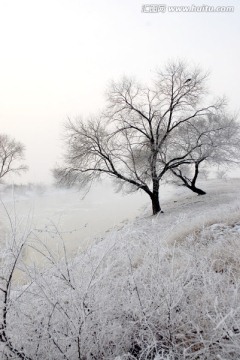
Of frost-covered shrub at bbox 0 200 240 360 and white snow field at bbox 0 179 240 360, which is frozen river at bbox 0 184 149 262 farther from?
frost-covered shrub at bbox 0 200 240 360

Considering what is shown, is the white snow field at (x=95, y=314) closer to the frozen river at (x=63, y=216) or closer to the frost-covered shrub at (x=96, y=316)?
the frost-covered shrub at (x=96, y=316)

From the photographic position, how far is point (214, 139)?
760 inches

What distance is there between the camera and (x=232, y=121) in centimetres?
2003

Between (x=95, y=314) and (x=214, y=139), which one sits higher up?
(x=214, y=139)

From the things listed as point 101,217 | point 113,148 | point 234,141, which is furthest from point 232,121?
point 101,217

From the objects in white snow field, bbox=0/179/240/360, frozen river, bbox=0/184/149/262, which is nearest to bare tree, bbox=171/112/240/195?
frozen river, bbox=0/184/149/262

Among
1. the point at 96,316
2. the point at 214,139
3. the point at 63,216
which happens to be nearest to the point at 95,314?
the point at 96,316

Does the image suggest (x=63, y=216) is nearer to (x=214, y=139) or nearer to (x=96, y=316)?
(x=96, y=316)

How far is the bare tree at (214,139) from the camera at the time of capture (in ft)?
63.3

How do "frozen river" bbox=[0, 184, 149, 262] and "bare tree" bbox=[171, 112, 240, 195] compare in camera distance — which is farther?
"bare tree" bbox=[171, 112, 240, 195]

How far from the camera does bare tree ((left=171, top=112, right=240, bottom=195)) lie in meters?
19.3

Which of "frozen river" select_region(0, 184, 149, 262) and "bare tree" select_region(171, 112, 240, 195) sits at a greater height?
"bare tree" select_region(171, 112, 240, 195)

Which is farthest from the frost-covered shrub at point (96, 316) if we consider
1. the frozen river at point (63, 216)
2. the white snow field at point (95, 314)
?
the frozen river at point (63, 216)

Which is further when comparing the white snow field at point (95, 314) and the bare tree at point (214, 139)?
the bare tree at point (214, 139)
